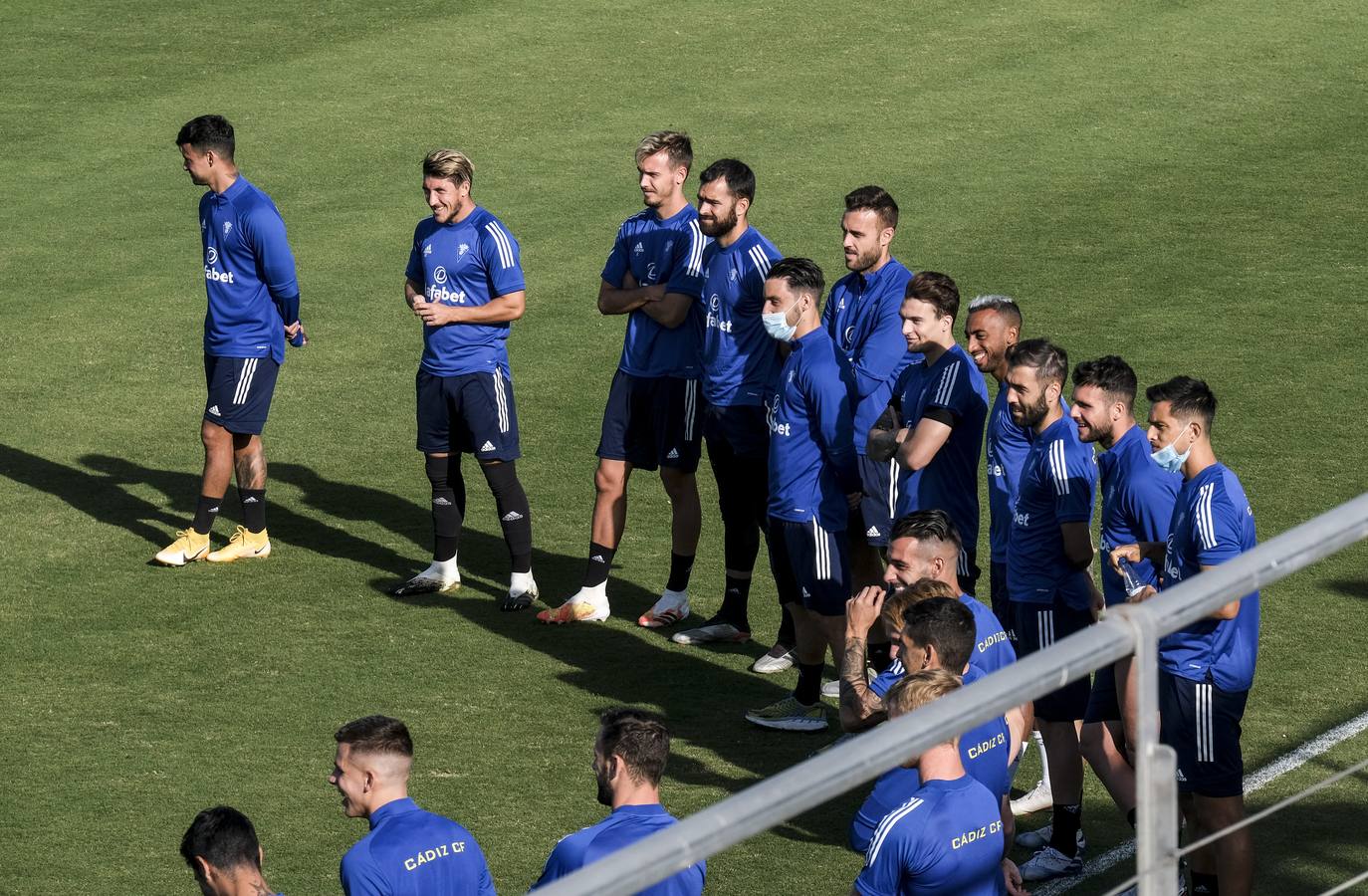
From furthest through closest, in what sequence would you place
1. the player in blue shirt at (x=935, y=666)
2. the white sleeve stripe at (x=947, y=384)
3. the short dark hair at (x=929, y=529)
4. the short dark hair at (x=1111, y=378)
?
the white sleeve stripe at (x=947, y=384), the short dark hair at (x=1111, y=378), the short dark hair at (x=929, y=529), the player in blue shirt at (x=935, y=666)

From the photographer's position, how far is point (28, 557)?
396 inches

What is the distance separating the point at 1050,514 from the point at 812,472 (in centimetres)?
132

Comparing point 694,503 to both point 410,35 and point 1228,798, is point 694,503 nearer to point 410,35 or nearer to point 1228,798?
point 1228,798

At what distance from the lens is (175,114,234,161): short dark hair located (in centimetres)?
982

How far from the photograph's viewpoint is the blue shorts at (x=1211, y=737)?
5.90m

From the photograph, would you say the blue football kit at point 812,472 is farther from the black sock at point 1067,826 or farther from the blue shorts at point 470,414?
the blue shorts at point 470,414

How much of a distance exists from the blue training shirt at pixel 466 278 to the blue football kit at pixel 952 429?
243cm

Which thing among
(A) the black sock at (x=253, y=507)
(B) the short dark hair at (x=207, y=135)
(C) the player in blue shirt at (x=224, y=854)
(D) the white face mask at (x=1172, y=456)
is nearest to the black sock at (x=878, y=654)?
(D) the white face mask at (x=1172, y=456)

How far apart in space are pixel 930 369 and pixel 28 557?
5314 millimetres

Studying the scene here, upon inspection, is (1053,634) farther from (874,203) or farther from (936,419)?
(874,203)

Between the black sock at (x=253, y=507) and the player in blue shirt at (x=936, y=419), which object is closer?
the player in blue shirt at (x=936, y=419)

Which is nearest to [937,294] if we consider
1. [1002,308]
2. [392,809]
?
[1002,308]

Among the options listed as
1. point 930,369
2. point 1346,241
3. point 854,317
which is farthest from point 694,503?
point 1346,241

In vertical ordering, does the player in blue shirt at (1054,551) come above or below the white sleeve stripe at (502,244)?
below
